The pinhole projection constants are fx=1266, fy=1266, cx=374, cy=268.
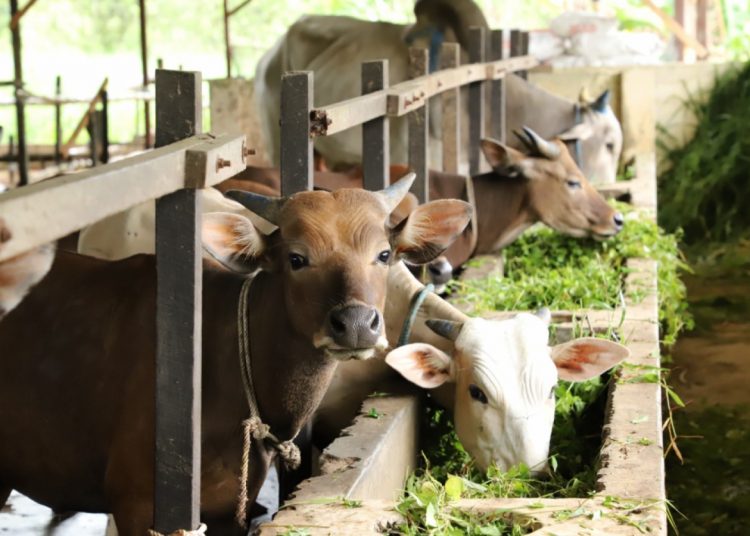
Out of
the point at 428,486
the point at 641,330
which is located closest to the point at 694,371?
the point at 641,330

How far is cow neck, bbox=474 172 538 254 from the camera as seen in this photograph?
7855mm

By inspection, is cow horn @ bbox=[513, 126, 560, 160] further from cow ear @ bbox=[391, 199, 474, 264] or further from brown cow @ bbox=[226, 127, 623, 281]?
cow ear @ bbox=[391, 199, 474, 264]

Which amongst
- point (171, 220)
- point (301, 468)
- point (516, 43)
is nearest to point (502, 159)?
point (301, 468)

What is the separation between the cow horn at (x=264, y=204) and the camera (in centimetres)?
400

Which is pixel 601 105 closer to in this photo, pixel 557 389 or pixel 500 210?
pixel 500 210

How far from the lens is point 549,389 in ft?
15.3

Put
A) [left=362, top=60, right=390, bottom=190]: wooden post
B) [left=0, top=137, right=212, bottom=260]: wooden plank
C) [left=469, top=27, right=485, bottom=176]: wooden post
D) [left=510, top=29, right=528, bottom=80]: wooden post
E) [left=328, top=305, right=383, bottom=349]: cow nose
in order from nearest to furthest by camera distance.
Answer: [left=0, top=137, right=212, bottom=260]: wooden plank, [left=328, top=305, right=383, bottom=349]: cow nose, [left=362, top=60, right=390, bottom=190]: wooden post, [left=469, top=27, right=485, bottom=176]: wooden post, [left=510, top=29, right=528, bottom=80]: wooden post

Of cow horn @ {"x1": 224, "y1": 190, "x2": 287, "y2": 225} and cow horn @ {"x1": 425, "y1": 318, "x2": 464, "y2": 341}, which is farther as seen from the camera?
cow horn @ {"x1": 425, "y1": 318, "x2": 464, "y2": 341}

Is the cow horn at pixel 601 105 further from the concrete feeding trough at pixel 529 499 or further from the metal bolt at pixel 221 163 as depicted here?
the metal bolt at pixel 221 163

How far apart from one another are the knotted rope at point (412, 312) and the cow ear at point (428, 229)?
2.66 feet

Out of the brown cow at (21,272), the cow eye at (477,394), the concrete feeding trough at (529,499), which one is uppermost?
the brown cow at (21,272)

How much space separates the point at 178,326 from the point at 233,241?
0.79 metres

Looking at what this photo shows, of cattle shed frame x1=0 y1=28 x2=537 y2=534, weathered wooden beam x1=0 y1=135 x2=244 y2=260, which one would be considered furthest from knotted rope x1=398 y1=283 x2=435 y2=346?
weathered wooden beam x1=0 y1=135 x2=244 y2=260

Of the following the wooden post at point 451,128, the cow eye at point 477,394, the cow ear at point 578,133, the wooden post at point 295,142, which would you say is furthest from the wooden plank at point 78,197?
the cow ear at point 578,133
